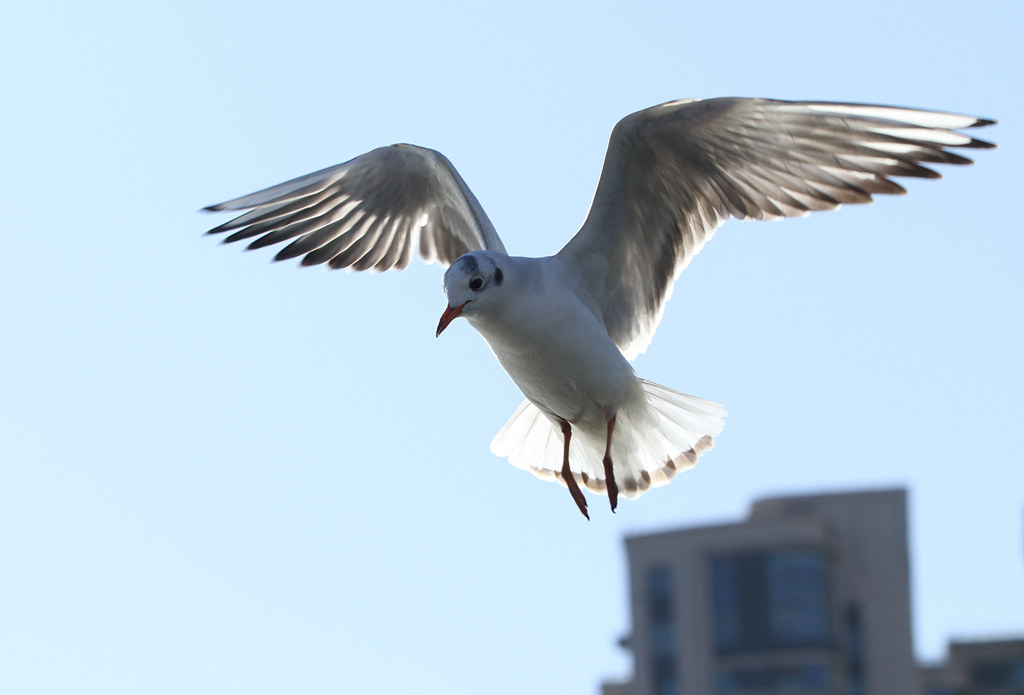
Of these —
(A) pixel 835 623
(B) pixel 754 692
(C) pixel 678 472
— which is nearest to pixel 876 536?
(A) pixel 835 623

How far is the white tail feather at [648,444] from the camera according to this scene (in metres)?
8.39

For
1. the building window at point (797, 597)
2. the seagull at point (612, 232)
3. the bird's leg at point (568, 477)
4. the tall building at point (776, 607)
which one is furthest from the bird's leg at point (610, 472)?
the building window at point (797, 597)

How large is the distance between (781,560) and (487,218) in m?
37.0

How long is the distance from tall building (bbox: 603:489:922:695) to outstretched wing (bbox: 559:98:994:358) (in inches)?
1419

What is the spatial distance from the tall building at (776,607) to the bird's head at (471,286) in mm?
37232

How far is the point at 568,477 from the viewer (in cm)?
834

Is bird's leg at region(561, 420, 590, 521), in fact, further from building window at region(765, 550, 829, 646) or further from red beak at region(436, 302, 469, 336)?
building window at region(765, 550, 829, 646)

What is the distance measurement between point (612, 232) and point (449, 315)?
4.10ft

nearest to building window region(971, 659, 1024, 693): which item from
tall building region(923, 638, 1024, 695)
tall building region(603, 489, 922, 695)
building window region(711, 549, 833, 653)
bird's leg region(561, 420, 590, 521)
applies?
tall building region(923, 638, 1024, 695)

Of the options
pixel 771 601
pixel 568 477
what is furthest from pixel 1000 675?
pixel 568 477

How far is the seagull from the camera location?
757 cm

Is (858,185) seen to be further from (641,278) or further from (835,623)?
(835,623)

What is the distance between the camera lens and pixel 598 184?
8031 millimetres

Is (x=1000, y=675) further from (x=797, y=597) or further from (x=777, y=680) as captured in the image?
(x=777, y=680)
